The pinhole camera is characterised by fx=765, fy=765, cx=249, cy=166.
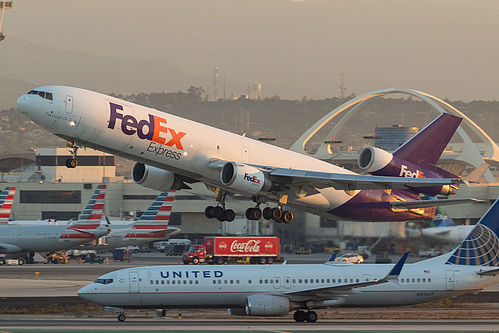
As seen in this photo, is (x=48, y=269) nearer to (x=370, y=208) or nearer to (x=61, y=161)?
(x=370, y=208)

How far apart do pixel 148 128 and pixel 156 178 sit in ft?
25.5

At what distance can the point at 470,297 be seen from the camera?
2581 inches

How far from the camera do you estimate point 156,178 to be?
49875 millimetres

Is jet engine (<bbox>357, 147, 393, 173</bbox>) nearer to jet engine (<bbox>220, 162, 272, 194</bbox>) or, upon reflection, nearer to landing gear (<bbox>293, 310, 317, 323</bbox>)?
jet engine (<bbox>220, 162, 272, 194</bbox>)

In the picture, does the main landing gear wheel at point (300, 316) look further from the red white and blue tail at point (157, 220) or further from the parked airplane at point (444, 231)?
the red white and blue tail at point (157, 220)

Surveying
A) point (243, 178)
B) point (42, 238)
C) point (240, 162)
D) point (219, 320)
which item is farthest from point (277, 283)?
point (42, 238)

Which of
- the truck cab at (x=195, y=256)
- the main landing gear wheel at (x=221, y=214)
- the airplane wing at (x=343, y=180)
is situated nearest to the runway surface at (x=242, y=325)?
the main landing gear wheel at (x=221, y=214)

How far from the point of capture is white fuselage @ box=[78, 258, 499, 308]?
49562 millimetres

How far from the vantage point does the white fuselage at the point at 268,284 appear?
49562 millimetres

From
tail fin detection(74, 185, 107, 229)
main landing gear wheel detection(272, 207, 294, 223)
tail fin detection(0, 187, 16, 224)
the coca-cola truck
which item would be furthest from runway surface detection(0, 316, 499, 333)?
tail fin detection(0, 187, 16, 224)

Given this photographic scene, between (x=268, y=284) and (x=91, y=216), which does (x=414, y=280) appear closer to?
(x=268, y=284)

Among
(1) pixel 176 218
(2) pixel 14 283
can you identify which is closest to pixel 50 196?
(1) pixel 176 218

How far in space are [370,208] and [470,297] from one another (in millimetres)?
18226

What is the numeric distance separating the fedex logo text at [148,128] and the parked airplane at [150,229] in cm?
5409
